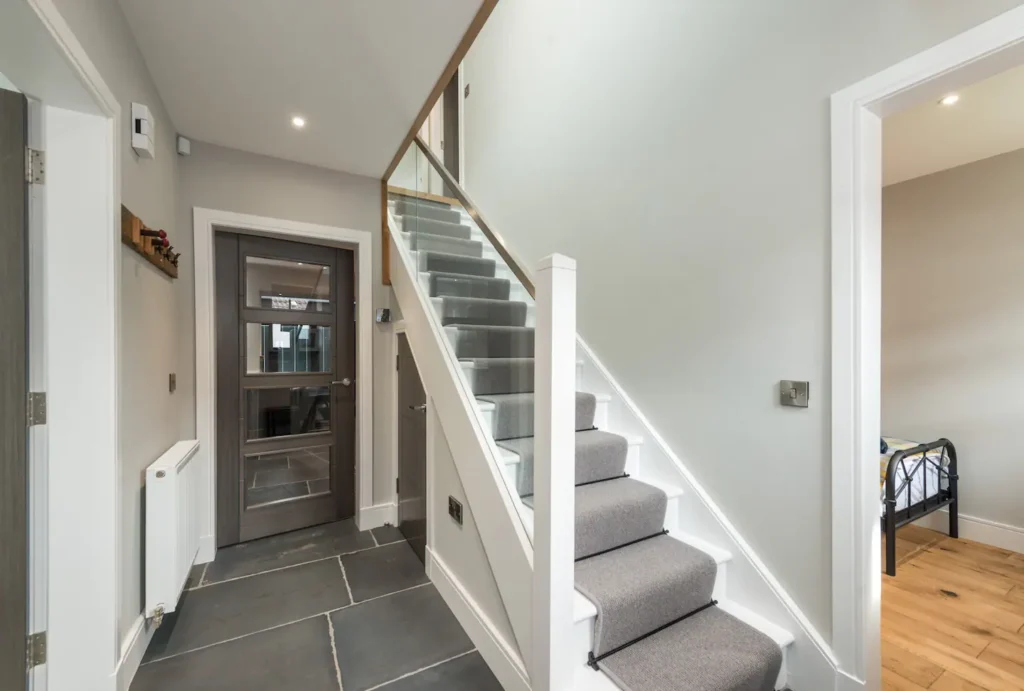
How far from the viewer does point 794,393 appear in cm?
170

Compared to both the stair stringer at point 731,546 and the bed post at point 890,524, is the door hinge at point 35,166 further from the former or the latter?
the bed post at point 890,524

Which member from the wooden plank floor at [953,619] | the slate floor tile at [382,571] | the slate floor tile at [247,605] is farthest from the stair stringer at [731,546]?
the slate floor tile at [247,605]

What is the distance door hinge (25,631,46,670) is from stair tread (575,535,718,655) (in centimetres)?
193

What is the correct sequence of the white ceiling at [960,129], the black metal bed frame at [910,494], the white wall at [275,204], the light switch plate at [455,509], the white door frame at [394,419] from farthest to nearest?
the white door frame at [394,419] < the white wall at [275,204] < the black metal bed frame at [910,494] < the white ceiling at [960,129] < the light switch plate at [455,509]

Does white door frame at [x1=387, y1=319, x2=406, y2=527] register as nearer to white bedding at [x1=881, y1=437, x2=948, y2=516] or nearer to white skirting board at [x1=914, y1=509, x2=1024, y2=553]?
white bedding at [x1=881, y1=437, x2=948, y2=516]

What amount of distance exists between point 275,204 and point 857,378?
3.41 metres

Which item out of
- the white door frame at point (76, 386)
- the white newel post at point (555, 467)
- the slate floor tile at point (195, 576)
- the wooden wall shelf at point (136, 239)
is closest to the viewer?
the white newel post at point (555, 467)

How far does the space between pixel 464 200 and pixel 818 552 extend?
2256 mm

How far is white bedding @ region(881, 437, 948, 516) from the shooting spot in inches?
104

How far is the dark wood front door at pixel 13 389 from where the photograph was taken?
1.35m

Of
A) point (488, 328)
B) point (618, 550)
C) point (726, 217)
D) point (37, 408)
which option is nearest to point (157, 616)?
point (37, 408)

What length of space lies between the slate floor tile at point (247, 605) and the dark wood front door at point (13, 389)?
596 mm

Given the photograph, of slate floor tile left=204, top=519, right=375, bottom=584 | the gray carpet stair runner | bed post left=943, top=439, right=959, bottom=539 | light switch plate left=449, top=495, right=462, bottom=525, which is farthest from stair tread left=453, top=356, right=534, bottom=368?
bed post left=943, top=439, right=959, bottom=539

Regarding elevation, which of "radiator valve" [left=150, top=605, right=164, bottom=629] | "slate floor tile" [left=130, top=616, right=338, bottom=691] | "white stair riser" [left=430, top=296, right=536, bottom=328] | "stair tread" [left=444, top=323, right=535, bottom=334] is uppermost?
"white stair riser" [left=430, top=296, right=536, bottom=328]
